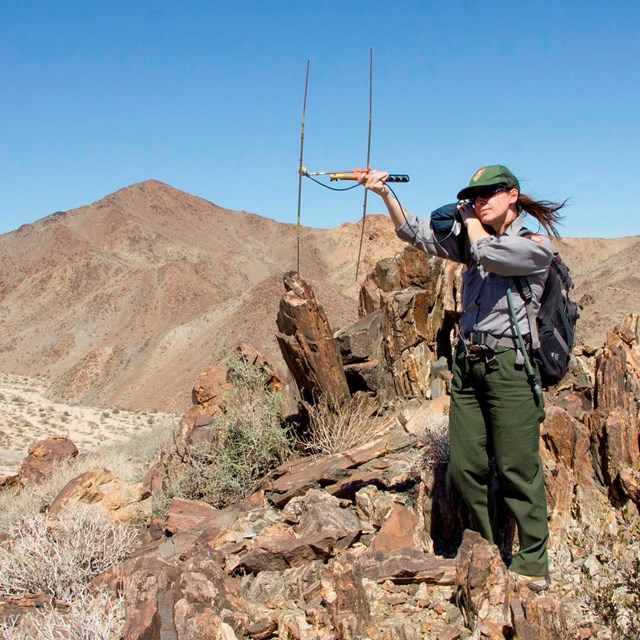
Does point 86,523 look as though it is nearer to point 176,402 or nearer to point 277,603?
point 277,603

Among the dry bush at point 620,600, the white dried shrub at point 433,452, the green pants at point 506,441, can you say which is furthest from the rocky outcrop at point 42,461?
the dry bush at point 620,600

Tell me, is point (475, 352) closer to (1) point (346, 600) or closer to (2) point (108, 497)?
(1) point (346, 600)

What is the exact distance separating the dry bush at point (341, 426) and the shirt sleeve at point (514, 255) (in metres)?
3.27

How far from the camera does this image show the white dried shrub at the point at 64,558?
15.1 feet

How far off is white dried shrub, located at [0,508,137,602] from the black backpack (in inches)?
125

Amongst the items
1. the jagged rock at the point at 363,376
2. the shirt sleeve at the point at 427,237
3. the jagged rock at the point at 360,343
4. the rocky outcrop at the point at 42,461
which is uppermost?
the shirt sleeve at the point at 427,237

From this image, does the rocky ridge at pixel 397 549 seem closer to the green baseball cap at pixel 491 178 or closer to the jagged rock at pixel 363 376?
the jagged rock at pixel 363 376

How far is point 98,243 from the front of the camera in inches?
2403

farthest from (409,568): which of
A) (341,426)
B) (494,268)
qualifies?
(341,426)

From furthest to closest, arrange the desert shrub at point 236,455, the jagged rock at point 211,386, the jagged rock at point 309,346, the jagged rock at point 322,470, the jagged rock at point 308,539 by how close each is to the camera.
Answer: the jagged rock at point 211,386 < the jagged rock at point 309,346 < the desert shrub at point 236,455 < the jagged rock at point 322,470 < the jagged rock at point 308,539

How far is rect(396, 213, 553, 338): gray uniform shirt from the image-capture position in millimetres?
3201

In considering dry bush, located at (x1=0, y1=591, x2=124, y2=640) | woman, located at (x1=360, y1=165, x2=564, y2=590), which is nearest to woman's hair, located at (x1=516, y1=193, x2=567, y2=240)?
woman, located at (x1=360, y1=165, x2=564, y2=590)

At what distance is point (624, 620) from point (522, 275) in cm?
157

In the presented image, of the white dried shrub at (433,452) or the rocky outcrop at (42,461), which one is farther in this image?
the rocky outcrop at (42,461)
